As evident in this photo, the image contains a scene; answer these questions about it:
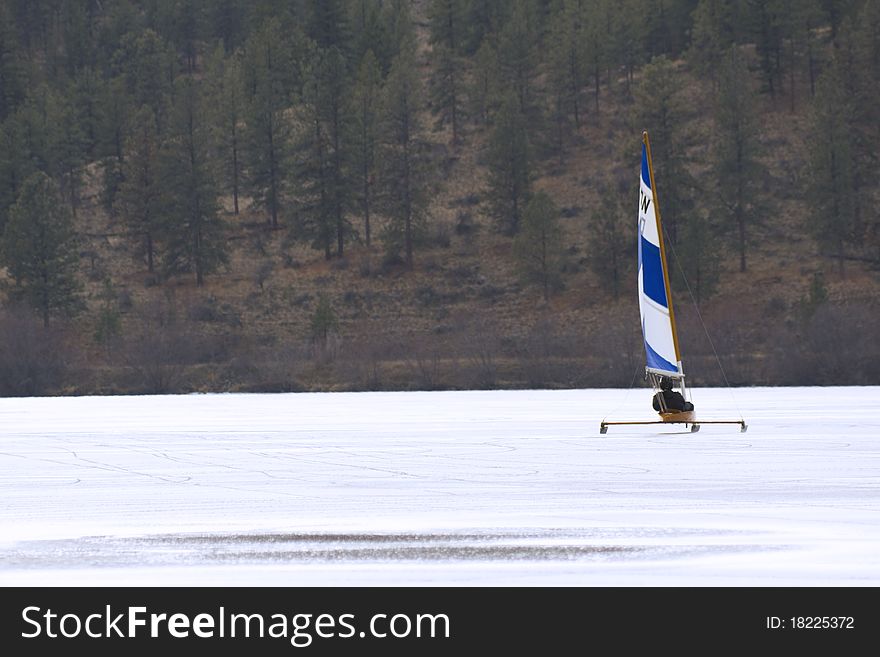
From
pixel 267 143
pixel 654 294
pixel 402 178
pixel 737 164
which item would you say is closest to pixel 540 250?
pixel 737 164

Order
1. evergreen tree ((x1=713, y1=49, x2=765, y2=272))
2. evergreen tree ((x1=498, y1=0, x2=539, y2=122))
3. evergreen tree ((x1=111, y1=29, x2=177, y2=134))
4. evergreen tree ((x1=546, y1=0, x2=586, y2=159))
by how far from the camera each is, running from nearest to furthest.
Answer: evergreen tree ((x1=713, y1=49, x2=765, y2=272)) → evergreen tree ((x1=498, y1=0, x2=539, y2=122)) → evergreen tree ((x1=546, y1=0, x2=586, y2=159)) → evergreen tree ((x1=111, y1=29, x2=177, y2=134))

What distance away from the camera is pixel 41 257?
81000 mm

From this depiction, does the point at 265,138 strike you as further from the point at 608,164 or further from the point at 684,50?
the point at 684,50

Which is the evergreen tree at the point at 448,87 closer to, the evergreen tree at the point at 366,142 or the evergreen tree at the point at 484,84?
the evergreen tree at the point at 484,84

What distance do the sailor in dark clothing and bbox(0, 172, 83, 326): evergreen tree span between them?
55025 millimetres

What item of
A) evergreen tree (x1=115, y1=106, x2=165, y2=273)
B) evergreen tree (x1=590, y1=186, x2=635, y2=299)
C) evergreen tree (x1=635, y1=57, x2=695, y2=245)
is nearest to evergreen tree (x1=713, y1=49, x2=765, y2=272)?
evergreen tree (x1=635, y1=57, x2=695, y2=245)

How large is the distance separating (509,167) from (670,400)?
5802 centimetres

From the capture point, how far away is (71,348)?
252 ft

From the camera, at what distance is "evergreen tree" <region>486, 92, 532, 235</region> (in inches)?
3410

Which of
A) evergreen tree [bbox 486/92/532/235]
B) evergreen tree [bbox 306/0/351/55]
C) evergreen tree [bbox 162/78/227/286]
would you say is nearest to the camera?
evergreen tree [bbox 486/92/532/235]

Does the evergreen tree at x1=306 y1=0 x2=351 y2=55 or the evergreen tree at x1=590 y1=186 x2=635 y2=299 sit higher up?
the evergreen tree at x1=306 y1=0 x2=351 y2=55

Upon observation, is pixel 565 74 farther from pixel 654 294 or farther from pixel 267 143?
pixel 654 294

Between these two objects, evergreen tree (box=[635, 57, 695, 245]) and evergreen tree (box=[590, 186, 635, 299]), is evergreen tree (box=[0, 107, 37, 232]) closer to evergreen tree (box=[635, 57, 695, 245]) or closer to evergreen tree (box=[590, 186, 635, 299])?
evergreen tree (box=[590, 186, 635, 299])
